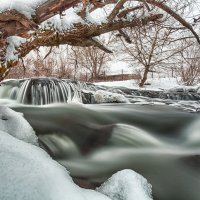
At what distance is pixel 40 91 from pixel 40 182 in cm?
614

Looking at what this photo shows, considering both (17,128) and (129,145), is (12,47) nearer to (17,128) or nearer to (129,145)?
(17,128)

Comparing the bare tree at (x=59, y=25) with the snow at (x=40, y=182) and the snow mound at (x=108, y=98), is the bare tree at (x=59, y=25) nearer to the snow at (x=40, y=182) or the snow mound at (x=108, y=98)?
the snow at (x=40, y=182)

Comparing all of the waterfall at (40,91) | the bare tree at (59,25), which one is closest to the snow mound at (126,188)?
the bare tree at (59,25)

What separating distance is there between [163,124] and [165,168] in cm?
187

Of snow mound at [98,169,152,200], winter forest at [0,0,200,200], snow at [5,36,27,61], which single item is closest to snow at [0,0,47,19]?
winter forest at [0,0,200,200]

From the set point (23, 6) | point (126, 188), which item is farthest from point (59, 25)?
point (126, 188)

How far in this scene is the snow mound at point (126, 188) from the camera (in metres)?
2.06

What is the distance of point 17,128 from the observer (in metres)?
3.06

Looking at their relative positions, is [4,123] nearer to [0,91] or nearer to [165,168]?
[165,168]

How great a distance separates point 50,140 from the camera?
3.82 metres

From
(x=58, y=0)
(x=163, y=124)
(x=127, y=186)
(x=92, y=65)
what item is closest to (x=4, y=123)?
(x=58, y=0)

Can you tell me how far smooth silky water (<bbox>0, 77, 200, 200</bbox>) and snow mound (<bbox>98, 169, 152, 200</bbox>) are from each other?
411mm

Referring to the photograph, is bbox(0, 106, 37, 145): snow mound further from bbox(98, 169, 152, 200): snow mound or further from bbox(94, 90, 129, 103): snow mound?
bbox(94, 90, 129, 103): snow mound

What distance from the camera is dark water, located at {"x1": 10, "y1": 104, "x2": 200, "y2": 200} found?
2979 millimetres
